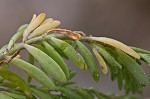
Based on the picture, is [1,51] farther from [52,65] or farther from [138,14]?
[138,14]

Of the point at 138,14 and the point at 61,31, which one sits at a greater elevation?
the point at 138,14

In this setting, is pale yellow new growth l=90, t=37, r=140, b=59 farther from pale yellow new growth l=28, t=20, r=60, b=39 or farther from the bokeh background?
the bokeh background

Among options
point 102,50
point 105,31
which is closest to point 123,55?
point 102,50

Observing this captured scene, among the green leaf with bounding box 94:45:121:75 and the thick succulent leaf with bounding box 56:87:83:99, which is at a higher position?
the green leaf with bounding box 94:45:121:75

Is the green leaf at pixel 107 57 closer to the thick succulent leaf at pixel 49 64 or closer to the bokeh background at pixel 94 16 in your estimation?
the thick succulent leaf at pixel 49 64

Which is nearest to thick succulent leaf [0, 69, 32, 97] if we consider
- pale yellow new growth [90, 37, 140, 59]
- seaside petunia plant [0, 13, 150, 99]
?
seaside petunia plant [0, 13, 150, 99]

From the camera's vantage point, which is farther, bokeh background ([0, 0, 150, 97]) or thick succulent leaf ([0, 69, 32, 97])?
bokeh background ([0, 0, 150, 97])

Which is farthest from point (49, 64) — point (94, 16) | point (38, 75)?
point (94, 16)

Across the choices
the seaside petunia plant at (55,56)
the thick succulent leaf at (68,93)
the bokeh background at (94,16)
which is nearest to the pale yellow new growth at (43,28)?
the seaside petunia plant at (55,56)
